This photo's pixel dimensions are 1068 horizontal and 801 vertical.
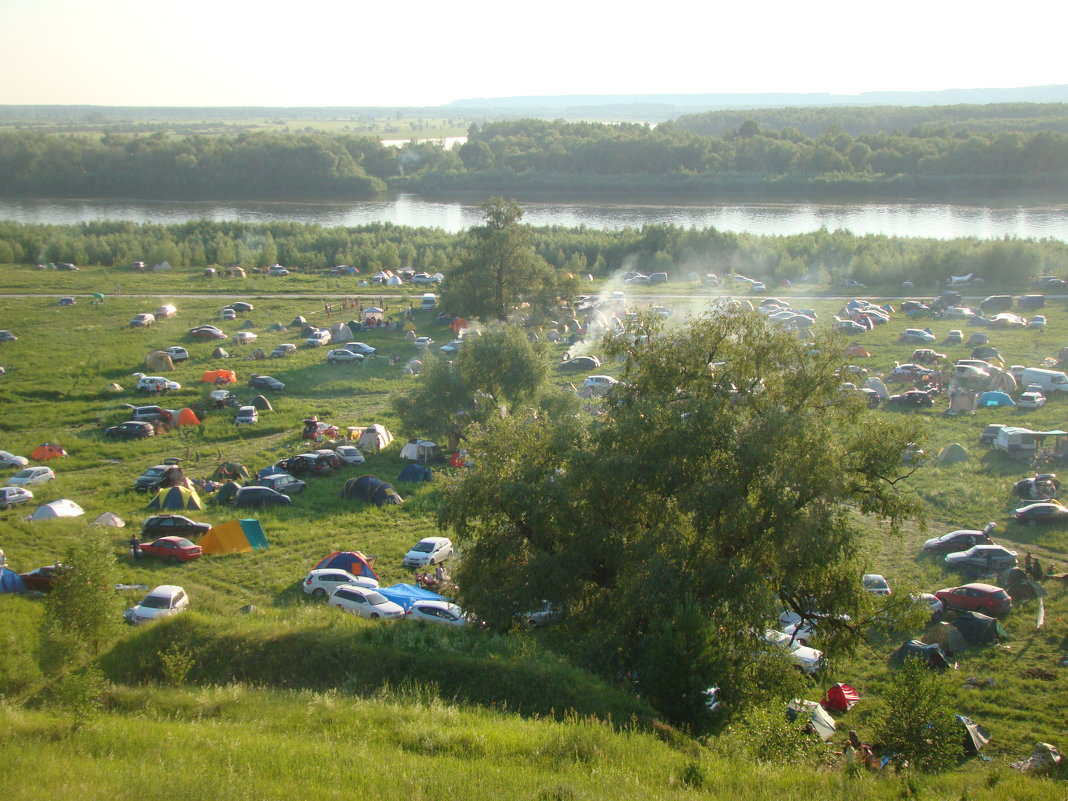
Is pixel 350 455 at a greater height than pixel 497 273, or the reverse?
pixel 497 273

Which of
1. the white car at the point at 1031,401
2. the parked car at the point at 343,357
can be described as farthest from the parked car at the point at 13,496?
the white car at the point at 1031,401

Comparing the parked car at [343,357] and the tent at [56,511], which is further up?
the parked car at [343,357]

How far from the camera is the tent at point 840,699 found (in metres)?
9.84

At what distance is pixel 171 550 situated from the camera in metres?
13.8

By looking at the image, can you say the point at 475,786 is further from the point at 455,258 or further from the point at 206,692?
the point at 455,258

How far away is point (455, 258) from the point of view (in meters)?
31.1

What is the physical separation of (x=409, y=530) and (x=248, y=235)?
3770 centimetres

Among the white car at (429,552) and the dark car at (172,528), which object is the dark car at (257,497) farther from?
the white car at (429,552)

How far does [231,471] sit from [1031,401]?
19.3 metres

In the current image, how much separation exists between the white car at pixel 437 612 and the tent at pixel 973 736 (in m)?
5.93

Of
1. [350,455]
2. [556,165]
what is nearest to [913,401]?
[350,455]

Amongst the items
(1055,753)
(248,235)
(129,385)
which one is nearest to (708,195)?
(248,235)

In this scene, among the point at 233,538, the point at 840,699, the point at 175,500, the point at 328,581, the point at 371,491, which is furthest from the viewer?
the point at 371,491

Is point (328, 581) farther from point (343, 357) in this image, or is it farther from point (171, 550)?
point (343, 357)
